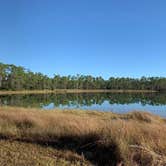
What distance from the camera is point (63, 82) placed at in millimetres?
104375

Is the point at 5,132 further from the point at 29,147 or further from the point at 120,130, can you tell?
the point at 120,130

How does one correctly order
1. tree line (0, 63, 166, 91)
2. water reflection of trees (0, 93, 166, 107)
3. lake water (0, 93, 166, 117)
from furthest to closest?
tree line (0, 63, 166, 91)
water reflection of trees (0, 93, 166, 107)
lake water (0, 93, 166, 117)

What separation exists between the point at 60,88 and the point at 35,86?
59.5ft

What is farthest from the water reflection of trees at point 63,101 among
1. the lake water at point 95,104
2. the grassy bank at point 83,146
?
the grassy bank at point 83,146

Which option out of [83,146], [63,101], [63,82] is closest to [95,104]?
[63,101]

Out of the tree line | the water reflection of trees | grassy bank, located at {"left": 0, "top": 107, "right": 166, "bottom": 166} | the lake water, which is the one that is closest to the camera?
grassy bank, located at {"left": 0, "top": 107, "right": 166, "bottom": 166}

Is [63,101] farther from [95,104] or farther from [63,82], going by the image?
[63,82]

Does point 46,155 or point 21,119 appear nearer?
point 46,155

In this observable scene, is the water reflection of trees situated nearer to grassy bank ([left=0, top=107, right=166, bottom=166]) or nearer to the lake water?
the lake water

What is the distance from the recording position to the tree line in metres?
74.9

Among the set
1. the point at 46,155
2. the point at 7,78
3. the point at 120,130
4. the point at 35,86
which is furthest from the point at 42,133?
the point at 35,86

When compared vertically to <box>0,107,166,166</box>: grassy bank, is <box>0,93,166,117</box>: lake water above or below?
below

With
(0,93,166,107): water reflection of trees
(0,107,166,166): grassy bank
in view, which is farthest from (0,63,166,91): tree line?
(0,107,166,166): grassy bank

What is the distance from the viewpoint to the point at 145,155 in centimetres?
447
